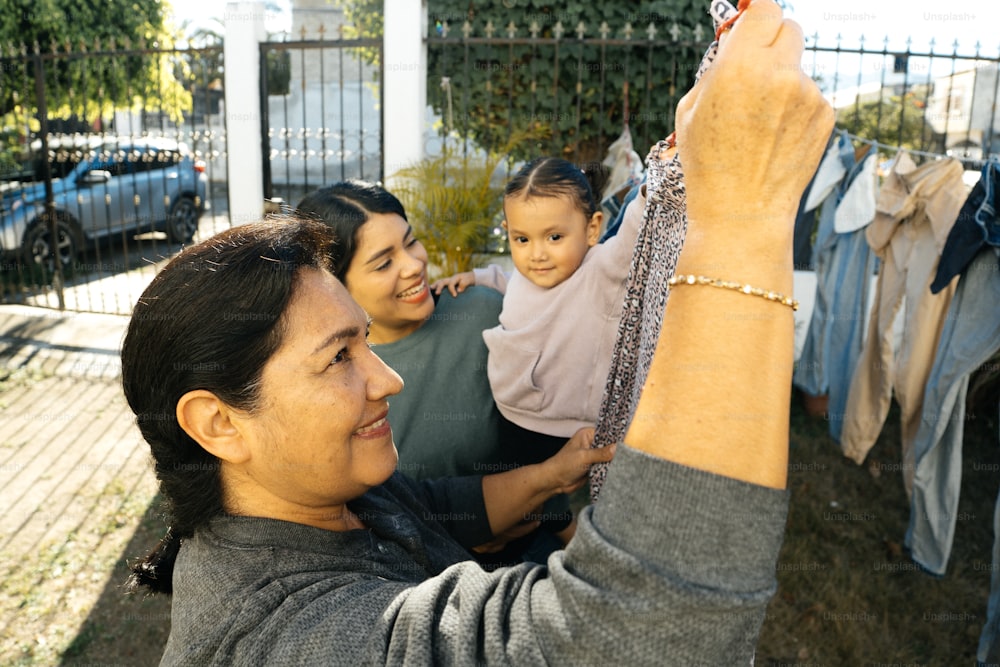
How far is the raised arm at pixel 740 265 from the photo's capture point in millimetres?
777

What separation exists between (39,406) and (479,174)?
4.04 m

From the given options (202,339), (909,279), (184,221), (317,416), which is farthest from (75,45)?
(317,416)

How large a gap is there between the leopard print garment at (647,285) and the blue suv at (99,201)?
27.2 feet

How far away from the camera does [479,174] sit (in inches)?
229

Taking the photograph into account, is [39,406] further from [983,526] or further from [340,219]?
[983,526]

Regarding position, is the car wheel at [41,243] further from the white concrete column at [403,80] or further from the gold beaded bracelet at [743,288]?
the gold beaded bracelet at [743,288]

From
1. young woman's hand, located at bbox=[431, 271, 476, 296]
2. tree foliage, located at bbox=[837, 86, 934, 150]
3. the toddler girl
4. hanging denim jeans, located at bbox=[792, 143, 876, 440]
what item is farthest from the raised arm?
tree foliage, located at bbox=[837, 86, 934, 150]

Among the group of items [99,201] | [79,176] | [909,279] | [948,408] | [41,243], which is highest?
[79,176]

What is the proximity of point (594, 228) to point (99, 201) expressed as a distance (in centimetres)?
1015

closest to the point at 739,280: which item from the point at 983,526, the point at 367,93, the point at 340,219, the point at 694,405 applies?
the point at 694,405

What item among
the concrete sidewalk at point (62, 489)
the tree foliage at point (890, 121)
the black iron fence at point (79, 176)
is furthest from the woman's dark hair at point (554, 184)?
the tree foliage at point (890, 121)

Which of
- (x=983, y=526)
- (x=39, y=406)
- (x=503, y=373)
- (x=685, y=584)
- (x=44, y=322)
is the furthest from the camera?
(x=44, y=322)

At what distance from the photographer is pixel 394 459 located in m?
1.38

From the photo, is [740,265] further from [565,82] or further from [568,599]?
[565,82]
